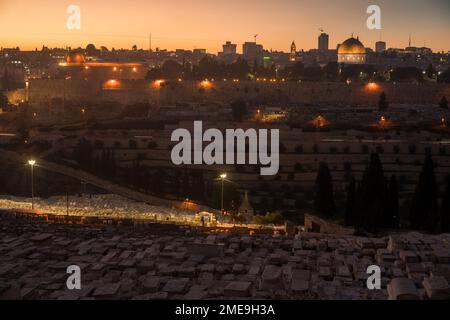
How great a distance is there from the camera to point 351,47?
3312 cm

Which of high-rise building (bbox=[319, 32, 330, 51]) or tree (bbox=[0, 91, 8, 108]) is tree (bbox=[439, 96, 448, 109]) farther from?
Result: high-rise building (bbox=[319, 32, 330, 51])

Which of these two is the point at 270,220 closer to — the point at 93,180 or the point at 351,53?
the point at 93,180

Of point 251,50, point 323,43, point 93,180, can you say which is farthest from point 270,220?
point 251,50

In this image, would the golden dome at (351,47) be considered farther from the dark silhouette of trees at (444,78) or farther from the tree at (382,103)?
→ the tree at (382,103)

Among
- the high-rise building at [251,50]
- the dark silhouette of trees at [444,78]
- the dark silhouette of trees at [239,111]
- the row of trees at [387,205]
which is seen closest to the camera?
the row of trees at [387,205]

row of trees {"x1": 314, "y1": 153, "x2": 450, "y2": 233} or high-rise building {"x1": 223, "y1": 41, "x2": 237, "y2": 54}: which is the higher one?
high-rise building {"x1": 223, "y1": 41, "x2": 237, "y2": 54}

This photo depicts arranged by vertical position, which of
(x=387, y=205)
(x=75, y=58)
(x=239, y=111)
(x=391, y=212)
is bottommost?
(x=391, y=212)

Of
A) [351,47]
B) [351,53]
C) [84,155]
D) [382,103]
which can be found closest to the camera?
[84,155]

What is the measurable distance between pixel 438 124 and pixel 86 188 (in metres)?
9.64

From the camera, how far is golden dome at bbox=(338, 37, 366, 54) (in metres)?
33.2

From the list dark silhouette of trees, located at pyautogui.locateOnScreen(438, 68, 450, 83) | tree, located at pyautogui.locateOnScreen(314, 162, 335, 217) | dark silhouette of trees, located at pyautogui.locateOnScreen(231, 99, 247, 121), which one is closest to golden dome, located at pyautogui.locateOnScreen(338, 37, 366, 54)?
dark silhouette of trees, located at pyautogui.locateOnScreen(438, 68, 450, 83)

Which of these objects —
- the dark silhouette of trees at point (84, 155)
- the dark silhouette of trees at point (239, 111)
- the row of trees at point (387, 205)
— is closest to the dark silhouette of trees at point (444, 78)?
the dark silhouette of trees at point (239, 111)

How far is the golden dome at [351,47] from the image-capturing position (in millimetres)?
33156
